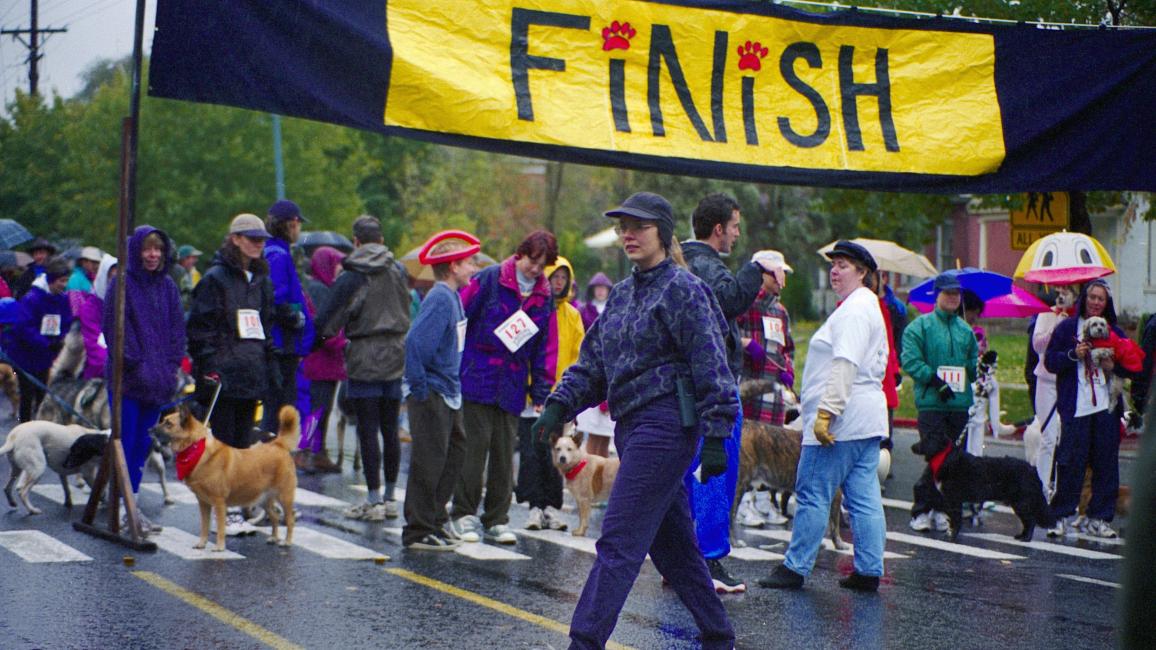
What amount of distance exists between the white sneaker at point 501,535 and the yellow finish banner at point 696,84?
3.24 meters

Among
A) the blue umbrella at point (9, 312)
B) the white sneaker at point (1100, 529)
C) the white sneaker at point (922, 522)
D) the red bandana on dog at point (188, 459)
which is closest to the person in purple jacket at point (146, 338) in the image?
the red bandana on dog at point (188, 459)

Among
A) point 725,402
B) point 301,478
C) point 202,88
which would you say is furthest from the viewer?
point 301,478

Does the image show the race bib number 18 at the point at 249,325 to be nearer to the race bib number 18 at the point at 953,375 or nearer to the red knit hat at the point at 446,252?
the red knit hat at the point at 446,252

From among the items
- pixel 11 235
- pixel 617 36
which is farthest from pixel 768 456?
pixel 11 235

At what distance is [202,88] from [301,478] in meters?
6.95

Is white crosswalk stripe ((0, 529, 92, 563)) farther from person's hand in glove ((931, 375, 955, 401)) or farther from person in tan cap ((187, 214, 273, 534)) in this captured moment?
person's hand in glove ((931, 375, 955, 401))

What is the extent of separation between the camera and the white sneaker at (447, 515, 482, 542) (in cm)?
1029

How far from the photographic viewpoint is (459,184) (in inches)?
2397

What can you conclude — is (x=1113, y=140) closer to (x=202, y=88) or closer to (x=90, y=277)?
(x=202, y=88)

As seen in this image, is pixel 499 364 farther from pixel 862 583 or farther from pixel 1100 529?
pixel 1100 529

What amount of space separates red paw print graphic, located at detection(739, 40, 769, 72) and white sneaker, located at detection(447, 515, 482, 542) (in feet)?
12.4

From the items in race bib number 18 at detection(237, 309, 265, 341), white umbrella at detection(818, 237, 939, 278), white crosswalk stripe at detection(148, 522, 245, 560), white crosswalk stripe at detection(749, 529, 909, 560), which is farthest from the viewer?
white umbrella at detection(818, 237, 939, 278)

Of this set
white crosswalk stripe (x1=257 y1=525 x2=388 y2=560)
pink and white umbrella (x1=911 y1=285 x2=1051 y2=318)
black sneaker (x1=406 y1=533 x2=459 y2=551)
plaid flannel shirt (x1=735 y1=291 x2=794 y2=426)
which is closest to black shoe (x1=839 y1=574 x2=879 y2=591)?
black sneaker (x1=406 y1=533 x2=459 y2=551)

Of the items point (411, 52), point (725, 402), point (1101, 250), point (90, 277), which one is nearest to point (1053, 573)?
point (1101, 250)
